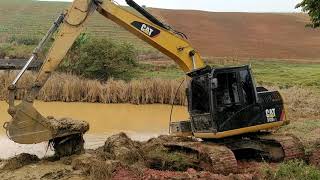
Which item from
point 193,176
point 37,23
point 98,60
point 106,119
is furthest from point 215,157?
point 37,23

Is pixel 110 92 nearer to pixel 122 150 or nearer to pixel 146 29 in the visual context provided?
pixel 122 150

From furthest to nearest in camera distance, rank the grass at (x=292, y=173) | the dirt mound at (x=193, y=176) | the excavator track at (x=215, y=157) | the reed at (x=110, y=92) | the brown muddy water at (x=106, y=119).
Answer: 1. the reed at (x=110, y=92)
2. the brown muddy water at (x=106, y=119)
3. the excavator track at (x=215, y=157)
4. the dirt mound at (x=193, y=176)
5. the grass at (x=292, y=173)

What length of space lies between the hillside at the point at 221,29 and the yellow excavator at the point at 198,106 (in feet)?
110

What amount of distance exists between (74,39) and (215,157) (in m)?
4.35

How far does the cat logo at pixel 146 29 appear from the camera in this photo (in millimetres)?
13523

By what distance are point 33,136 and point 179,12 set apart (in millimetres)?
53507

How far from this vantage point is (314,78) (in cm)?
3472

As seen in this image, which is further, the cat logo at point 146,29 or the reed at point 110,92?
the reed at point 110,92

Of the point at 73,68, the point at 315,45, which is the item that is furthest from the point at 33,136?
the point at 315,45

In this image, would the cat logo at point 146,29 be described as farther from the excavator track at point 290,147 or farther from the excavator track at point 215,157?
Result: the excavator track at point 290,147

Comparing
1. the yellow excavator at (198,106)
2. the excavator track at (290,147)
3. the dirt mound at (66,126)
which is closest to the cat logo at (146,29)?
the yellow excavator at (198,106)

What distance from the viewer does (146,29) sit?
1353 centimetres

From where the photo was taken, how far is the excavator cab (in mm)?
12484

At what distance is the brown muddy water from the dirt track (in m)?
20.7
